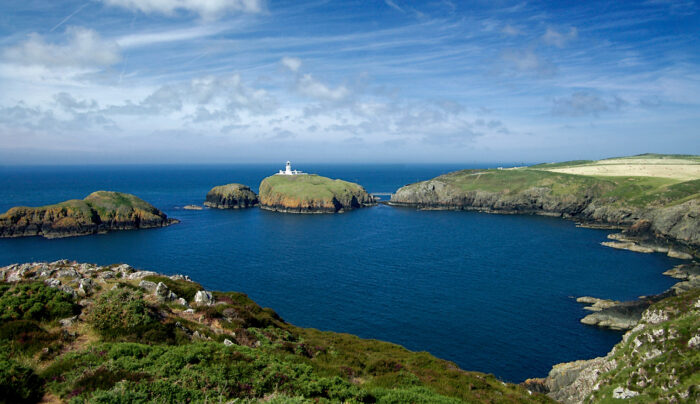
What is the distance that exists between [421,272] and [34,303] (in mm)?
60853

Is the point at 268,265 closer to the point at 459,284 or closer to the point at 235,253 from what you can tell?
the point at 235,253

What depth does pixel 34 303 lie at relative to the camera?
57.2 feet

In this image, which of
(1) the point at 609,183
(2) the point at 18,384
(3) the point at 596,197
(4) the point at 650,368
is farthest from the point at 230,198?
(1) the point at 609,183

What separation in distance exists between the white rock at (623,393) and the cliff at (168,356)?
4.48 metres

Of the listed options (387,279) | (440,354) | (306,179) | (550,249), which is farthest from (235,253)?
(306,179)

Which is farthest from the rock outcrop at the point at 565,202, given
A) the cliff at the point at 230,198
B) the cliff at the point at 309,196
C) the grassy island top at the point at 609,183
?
the cliff at the point at 230,198

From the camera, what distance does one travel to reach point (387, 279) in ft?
219

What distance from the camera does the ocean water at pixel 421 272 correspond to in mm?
45594

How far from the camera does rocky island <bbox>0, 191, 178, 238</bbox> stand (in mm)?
96812

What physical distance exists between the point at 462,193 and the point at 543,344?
120 m

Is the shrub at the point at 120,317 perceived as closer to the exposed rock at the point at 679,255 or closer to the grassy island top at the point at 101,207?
the exposed rock at the point at 679,255

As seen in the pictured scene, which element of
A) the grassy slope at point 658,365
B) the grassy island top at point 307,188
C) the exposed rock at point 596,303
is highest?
the grassy island top at point 307,188

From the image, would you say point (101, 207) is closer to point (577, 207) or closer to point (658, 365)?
point (658, 365)

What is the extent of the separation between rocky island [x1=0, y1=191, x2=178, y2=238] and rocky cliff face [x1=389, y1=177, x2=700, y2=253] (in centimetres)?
9831
